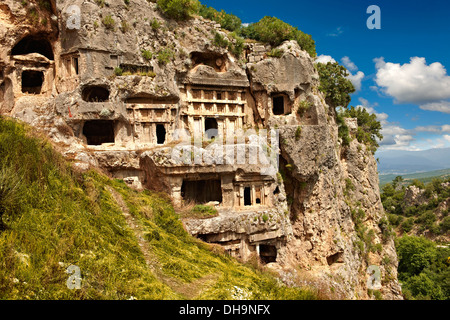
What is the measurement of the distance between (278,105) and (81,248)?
23.8 m

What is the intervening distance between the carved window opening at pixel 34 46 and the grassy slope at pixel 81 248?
17.6 m

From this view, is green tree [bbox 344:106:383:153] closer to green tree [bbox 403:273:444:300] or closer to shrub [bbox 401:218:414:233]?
green tree [bbox 403:273:444:300]

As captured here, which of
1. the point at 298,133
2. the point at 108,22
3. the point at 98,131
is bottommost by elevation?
the point at 298,133

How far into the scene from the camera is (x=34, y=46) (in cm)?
2428

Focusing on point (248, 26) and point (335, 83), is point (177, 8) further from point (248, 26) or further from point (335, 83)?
point (335, 83)

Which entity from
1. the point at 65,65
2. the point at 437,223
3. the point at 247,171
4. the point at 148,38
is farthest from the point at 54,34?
the point at 437,223

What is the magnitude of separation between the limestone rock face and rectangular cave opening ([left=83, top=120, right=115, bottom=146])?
84 mm

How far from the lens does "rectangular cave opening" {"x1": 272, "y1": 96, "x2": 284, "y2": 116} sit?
2776cm

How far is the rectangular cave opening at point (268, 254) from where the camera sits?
18.6 metres

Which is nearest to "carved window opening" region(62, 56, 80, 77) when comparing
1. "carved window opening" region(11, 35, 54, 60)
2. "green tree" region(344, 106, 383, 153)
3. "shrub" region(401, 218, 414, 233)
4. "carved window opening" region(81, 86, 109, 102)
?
"carved window opening" region(81, 86, 109, 102)

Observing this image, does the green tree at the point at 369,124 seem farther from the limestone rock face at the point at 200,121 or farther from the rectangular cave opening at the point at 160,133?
the rectangular cave opening at the point at 160,133

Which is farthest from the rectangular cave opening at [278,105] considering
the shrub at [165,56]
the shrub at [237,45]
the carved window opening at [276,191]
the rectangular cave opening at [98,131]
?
the rectangular cave opening at [98,131]

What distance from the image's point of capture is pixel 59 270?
6.10 metres

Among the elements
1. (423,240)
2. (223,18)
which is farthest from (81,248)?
(423,240)
